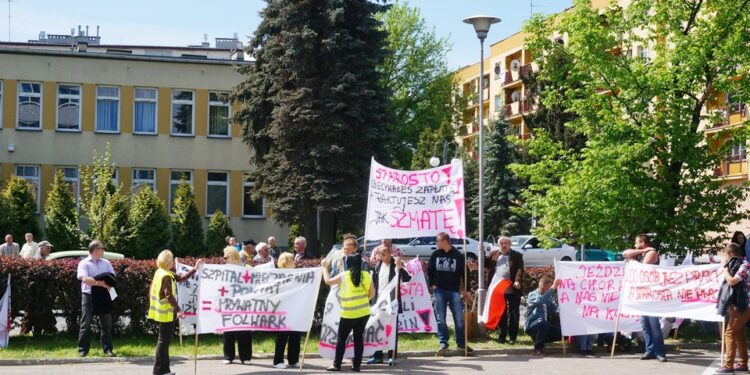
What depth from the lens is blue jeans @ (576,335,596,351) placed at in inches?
628

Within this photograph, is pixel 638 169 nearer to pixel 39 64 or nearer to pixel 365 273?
pixel 365 273

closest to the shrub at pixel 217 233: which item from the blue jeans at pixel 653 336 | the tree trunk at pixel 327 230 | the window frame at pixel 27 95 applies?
the tree trunk at pixel 327 230

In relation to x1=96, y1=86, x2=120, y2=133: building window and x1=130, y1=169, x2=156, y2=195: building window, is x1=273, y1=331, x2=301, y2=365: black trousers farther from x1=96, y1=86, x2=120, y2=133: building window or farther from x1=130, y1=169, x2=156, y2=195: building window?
x1=96, y1=86, x2=120, y2=133: building window

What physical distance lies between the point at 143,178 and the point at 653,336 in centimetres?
3283

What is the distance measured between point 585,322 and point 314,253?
23.0 meters

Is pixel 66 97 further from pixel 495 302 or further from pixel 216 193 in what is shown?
pixel 495 302

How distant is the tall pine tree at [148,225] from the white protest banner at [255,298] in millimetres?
22950

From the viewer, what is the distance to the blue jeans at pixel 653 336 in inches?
595

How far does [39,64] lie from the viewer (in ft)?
141

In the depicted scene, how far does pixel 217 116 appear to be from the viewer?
148 ft

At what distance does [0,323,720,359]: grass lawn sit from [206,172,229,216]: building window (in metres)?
28.7

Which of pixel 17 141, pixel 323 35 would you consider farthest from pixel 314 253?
pixel 17 141

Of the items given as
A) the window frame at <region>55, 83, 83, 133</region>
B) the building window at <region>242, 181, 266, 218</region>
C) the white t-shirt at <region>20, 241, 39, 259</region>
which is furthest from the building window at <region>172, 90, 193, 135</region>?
the white t-shirt at <region>20, 241, 39, 259</region>

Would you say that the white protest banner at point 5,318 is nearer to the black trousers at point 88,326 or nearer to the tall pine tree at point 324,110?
the black trousers at point 88,326
